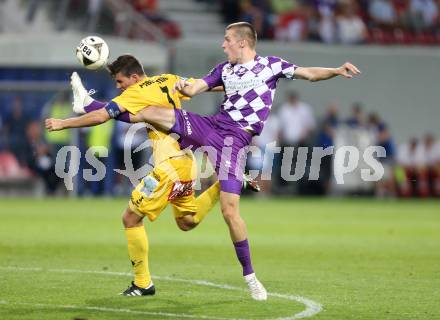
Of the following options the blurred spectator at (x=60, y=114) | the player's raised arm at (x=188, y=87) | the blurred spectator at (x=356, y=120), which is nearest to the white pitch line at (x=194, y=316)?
the player's raised arm at (x=188, y=87)

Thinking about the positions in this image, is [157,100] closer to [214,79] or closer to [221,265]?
[214,79]

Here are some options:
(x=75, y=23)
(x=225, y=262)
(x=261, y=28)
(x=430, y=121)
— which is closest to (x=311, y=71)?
(x=225, y=262)

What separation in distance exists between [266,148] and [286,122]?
0.88 m

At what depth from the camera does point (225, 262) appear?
13.4 meters

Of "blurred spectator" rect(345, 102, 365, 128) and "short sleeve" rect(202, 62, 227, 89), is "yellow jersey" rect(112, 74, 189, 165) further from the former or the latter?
"blurred spectator" rect(345, 102, 365, 128)

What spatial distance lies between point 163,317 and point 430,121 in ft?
75.7

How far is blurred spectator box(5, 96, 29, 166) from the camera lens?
2694 cm

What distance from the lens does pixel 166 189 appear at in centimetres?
1007

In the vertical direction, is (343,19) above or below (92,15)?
above

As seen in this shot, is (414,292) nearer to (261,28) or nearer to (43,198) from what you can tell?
(43,198)

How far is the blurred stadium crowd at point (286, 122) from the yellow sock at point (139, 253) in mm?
15850

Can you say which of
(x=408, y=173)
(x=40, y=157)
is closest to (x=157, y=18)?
(x=40, y=157)

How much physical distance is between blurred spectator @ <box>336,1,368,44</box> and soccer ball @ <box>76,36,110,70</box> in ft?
66.0

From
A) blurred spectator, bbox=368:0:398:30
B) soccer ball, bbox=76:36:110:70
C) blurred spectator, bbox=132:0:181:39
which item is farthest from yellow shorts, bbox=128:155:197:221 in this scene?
blurred spectator, bbox=368:0:398:30
